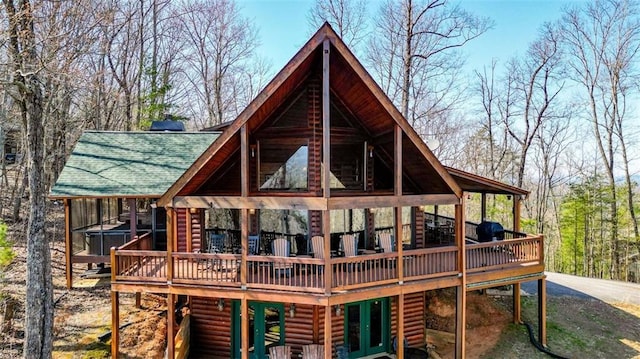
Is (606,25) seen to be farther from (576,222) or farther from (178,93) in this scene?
(178,93)

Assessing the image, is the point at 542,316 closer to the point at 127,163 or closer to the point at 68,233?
the point at 127,163

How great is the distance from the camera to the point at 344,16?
79.3ft

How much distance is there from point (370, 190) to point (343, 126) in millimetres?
2319

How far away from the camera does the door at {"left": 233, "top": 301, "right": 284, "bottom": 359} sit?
10680 mm

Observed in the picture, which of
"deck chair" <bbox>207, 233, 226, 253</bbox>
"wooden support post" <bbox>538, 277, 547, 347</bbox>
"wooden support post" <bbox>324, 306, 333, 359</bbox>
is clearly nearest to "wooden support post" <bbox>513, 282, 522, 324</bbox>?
"wooden support post" <bbox>538, 277, 547, 347</bbox>

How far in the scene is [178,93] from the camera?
90.4 feet

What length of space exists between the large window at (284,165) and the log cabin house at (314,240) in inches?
1.3

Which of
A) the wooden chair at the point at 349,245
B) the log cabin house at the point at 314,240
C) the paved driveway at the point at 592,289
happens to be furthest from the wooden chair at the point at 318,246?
the paved driveway at the point at 592,289

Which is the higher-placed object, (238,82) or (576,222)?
(238,82)

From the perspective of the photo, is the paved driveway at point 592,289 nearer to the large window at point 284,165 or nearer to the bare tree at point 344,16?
the large window at point 284,165

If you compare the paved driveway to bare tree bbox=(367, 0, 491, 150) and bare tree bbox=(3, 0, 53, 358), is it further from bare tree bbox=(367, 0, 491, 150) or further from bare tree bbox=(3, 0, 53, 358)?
bare tree bbox=(3, 0, 53, 358)

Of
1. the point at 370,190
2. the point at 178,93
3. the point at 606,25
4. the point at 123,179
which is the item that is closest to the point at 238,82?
the point at 178,93

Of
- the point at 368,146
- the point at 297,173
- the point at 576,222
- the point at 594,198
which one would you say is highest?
the point at 368,146

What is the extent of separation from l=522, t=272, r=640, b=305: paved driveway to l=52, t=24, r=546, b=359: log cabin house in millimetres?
4976
